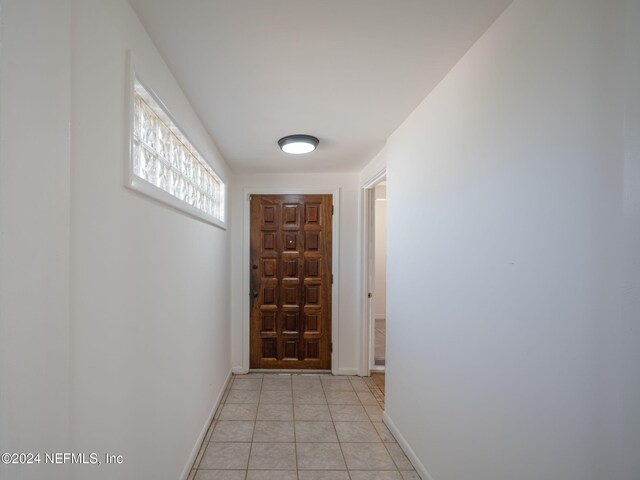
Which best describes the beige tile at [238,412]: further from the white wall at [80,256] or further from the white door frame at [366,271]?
the white door frame at [366,271]

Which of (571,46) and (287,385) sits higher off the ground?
(571,46)

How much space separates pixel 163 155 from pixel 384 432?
2492mm

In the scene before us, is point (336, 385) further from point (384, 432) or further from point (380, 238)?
point (380, 238)

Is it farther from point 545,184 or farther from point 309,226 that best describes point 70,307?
point 309,226

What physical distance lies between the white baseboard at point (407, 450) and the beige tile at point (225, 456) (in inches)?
42.3

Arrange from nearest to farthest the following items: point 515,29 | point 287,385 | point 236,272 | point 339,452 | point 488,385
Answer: point 515,29 → point 488,385 → point 339,452 → point 287,385 → point 236,272

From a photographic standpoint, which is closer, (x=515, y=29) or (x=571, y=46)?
(x=571, y=46)

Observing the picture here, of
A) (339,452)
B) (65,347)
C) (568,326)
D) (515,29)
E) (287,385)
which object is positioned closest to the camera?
(65,347)

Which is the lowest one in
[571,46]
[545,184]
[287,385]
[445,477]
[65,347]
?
[287,385]

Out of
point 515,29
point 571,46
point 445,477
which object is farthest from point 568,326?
point 445,477

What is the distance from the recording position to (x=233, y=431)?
2.36m

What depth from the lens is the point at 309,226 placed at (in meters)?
3.62

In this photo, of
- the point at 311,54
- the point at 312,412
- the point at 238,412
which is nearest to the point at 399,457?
the point at 312,412

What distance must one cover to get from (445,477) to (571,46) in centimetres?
191
